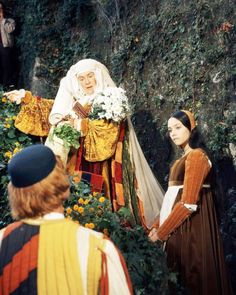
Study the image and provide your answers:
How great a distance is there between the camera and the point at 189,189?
161 inches

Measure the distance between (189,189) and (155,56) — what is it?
3.03m

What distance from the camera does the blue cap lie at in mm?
2059

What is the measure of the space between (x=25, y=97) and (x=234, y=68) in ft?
7.47

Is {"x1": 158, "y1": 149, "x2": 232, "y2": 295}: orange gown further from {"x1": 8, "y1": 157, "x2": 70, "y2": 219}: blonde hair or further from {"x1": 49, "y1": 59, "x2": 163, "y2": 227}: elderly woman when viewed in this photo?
{"x1": 8, "y1": 157, "x2": 70, "y2": 219}: blonde hair

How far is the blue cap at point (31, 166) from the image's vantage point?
2.06m

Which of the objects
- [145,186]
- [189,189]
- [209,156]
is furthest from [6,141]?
[209,156]

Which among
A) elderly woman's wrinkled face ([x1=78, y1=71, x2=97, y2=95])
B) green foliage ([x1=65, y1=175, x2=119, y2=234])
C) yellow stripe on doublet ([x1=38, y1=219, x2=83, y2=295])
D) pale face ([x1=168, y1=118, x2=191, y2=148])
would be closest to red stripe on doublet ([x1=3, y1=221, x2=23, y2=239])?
yellow stripe on doublet ([x1=38, y1=219, x2=83, y2=295])

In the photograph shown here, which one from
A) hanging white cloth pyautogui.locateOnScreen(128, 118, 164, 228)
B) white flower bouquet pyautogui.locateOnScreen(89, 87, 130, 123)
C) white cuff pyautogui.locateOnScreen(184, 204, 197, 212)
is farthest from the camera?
hanging white cloth pyautogui.locateOnScreen(128, 118, 164, 228)

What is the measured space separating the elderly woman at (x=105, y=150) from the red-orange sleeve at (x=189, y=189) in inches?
29.8

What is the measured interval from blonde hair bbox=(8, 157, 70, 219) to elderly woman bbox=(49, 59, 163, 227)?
2741 mm

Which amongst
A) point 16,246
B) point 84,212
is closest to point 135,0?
point 84,212

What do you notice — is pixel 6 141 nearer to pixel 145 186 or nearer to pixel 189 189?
pixel 145 186

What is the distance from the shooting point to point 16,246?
2.06m

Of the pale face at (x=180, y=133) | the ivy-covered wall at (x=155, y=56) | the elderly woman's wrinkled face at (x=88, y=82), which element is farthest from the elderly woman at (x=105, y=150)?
the ivy-covered wall at (x=155, y=56)
